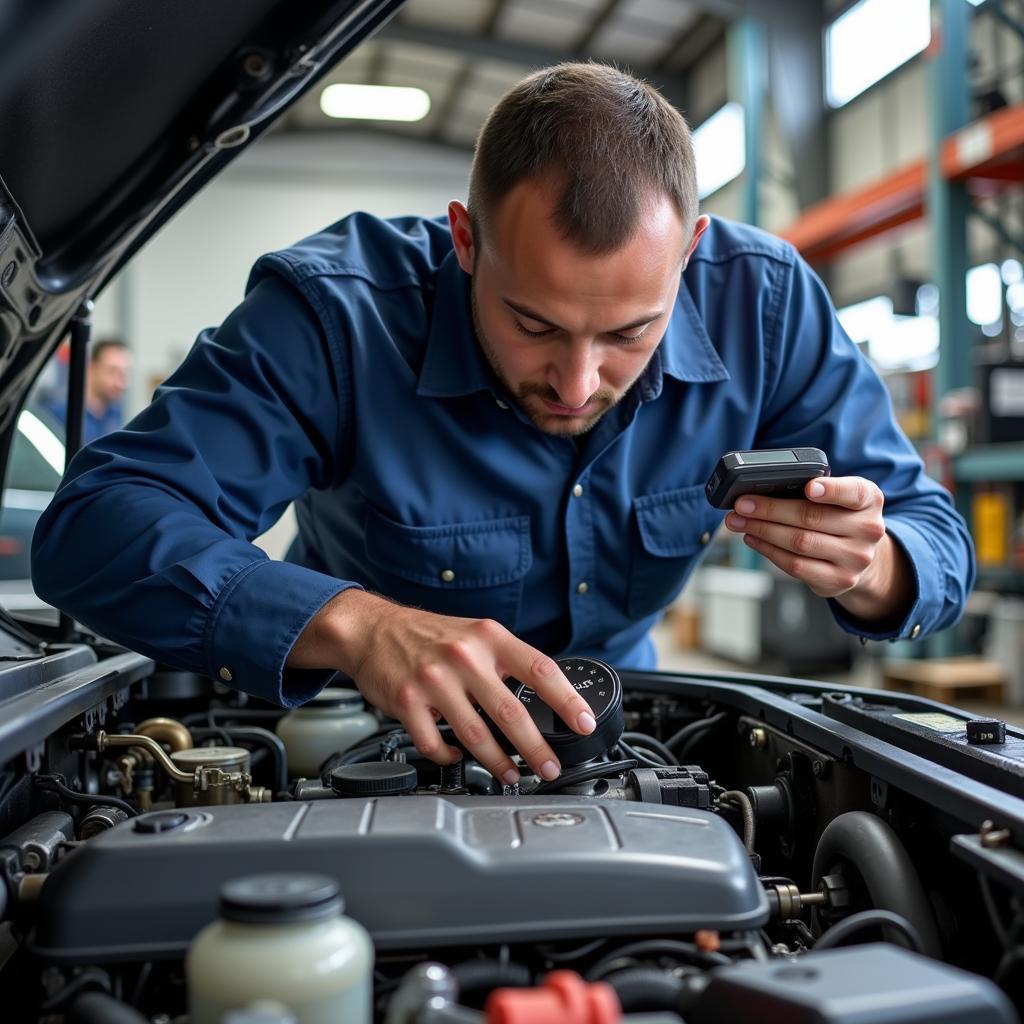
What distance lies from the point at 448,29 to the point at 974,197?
525cm

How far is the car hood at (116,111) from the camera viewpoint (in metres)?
0.92

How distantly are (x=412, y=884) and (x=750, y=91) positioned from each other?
783 centimetres

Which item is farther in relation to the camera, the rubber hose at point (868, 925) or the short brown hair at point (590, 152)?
the short brown hair at point (590, 152)

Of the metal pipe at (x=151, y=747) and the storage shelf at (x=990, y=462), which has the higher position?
the storage shelf at (x=990, y=462)

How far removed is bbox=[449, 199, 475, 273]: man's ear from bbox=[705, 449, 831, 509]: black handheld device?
444mm

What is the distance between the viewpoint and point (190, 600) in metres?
1.04

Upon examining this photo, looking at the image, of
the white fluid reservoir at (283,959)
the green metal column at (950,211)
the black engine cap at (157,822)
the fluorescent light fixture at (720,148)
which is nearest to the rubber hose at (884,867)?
the white fluid reservoir at (283,959)

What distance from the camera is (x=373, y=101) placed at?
8.19 meters

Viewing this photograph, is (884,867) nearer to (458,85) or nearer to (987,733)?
(987,733)

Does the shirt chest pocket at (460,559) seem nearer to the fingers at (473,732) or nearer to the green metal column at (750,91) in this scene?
the fingers at (473,732)

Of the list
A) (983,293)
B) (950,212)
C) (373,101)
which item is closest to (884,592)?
(950,212)

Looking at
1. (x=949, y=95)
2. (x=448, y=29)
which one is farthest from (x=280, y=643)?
(x=448, y=29)

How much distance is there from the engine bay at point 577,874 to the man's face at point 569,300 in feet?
1.10

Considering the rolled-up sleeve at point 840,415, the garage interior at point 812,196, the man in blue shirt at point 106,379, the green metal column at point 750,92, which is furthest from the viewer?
the green metal column at point 750,92
